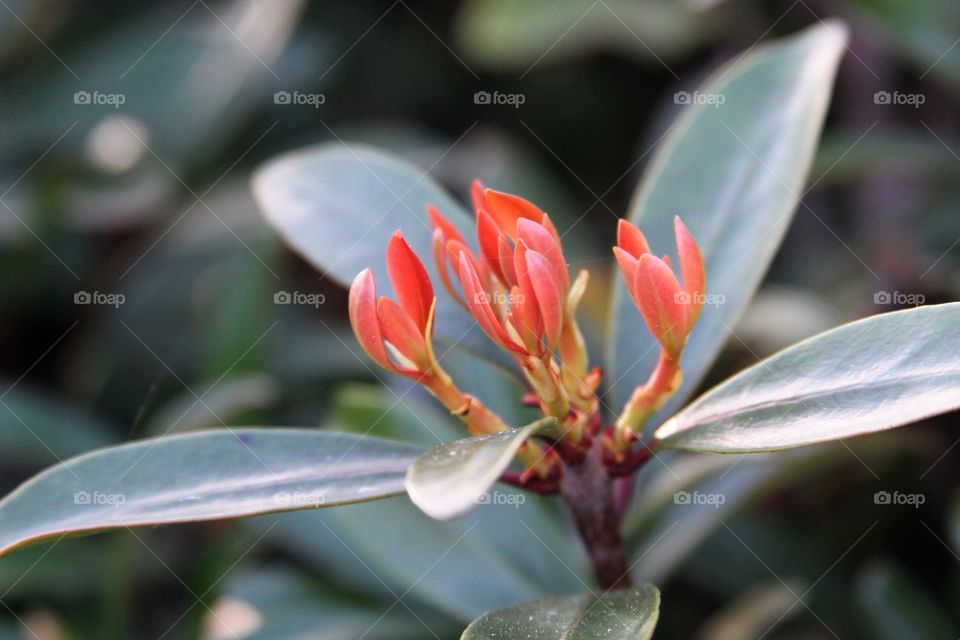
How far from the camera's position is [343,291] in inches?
75.4

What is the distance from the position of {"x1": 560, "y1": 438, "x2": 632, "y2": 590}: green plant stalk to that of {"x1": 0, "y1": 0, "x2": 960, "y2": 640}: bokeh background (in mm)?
295

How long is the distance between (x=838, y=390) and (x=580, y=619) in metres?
0.26

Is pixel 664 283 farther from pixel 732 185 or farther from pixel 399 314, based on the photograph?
pixel 732 185

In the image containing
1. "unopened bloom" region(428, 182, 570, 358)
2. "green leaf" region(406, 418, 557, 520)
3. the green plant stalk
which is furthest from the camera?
the green plant stalk

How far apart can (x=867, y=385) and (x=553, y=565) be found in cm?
58

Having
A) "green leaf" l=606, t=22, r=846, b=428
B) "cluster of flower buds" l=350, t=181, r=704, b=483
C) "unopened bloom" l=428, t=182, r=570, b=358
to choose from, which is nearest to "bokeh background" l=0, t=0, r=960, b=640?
"green leaf" l=606, t=22, r=846, b=428

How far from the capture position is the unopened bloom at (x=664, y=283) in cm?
70

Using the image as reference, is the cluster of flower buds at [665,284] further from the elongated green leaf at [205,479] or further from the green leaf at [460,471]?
the elongated green leaf at [205,479]

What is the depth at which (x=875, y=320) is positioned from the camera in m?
0.72

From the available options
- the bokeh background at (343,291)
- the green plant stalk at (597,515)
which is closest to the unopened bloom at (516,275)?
the green plant stalk at (597,515)

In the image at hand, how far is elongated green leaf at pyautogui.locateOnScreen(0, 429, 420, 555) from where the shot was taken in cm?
73

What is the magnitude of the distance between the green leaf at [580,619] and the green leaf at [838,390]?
0.13 metres

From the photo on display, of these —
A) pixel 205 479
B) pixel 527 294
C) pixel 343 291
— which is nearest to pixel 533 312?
pixel 527 294

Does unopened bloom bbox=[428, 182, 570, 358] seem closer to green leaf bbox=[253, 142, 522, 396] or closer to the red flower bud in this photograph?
the red flower bud
